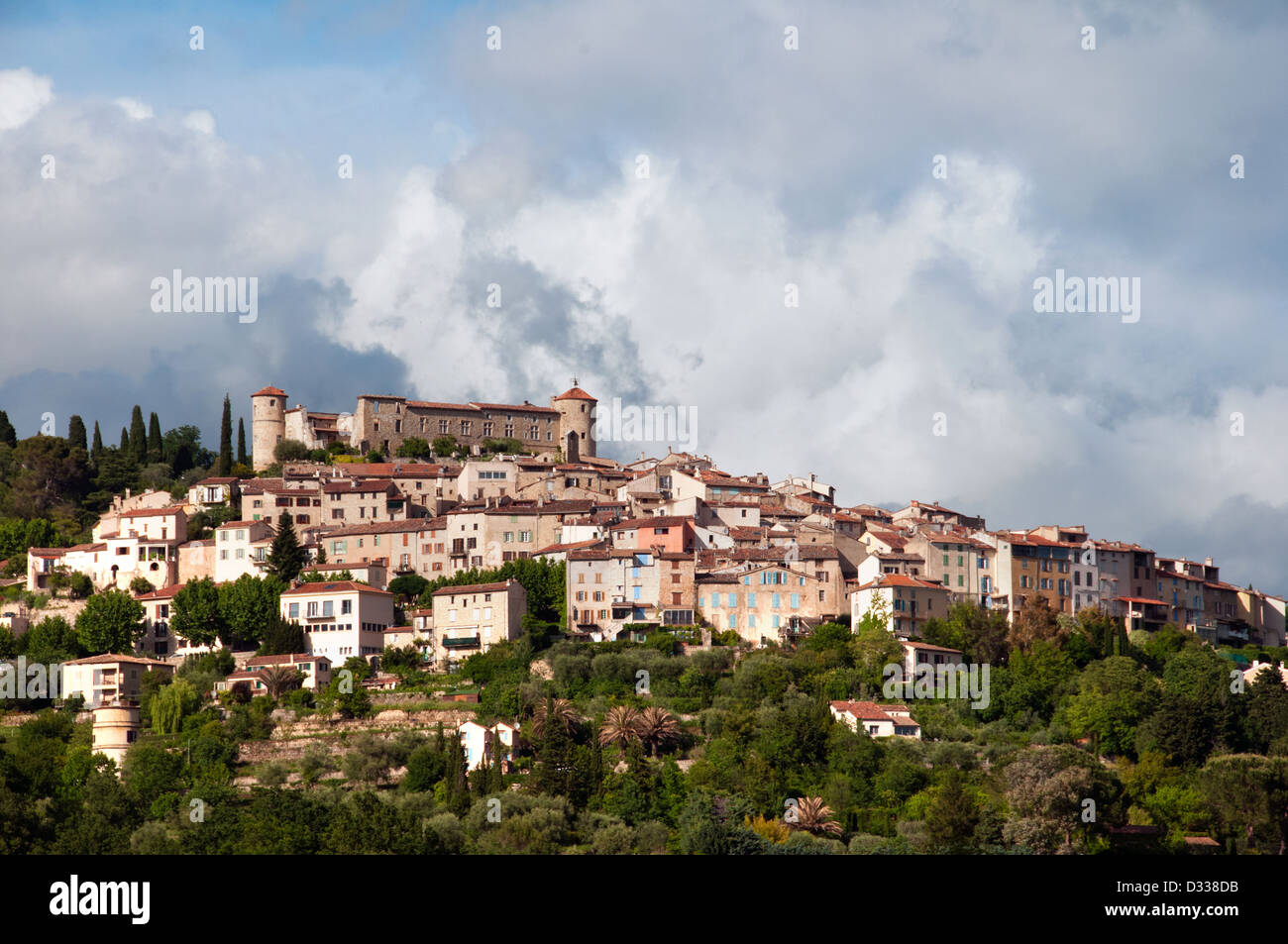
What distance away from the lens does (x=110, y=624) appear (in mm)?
87312

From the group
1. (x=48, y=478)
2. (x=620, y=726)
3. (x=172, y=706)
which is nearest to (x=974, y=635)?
(x=620, y=726)

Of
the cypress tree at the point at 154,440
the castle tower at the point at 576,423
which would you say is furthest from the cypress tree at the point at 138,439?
the castle tower at the point at 576,423

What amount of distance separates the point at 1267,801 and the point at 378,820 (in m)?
30.6

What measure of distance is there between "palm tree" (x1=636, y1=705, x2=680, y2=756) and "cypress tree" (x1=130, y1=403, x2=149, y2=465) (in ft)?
167

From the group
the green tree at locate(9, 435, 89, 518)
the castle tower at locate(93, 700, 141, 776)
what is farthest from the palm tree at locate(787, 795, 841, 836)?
the green tree at locate(9, 435, 89, 518)

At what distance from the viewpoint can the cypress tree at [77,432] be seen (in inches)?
4513

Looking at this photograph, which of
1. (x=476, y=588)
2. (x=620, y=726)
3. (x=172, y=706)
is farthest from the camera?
(x=476, y=588)

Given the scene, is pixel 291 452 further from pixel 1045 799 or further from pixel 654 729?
pixel 1045 799

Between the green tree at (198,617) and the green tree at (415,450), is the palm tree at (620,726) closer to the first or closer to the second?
the green tree at (198,617)

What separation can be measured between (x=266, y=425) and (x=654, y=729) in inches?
1925

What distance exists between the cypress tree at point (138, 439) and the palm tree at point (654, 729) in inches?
2009

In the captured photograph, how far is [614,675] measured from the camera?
79.1 metres

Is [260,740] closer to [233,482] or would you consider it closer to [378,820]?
[378,820]

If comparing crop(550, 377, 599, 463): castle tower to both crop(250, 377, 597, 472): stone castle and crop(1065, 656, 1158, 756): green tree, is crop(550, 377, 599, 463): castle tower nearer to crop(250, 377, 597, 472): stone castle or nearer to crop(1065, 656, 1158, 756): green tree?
crop(250, 377, 597, 472): stone castle
